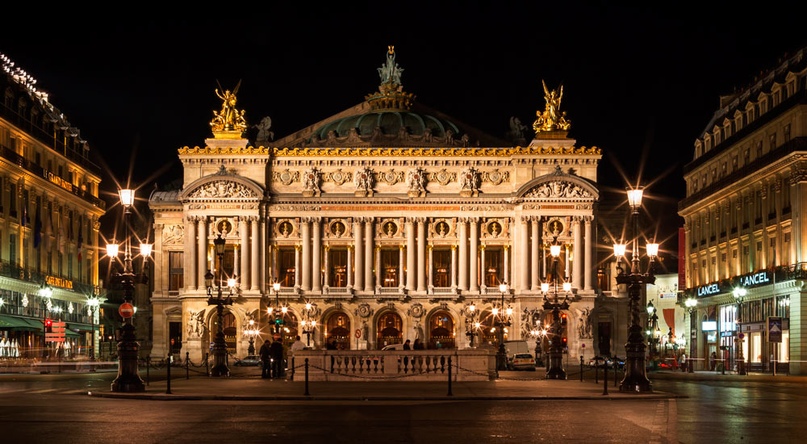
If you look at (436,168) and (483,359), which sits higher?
(436,168)

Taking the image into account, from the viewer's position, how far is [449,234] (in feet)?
381

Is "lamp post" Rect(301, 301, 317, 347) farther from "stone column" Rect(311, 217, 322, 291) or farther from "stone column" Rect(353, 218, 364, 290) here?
"stone column" Rect(353, 218, 364, 290)

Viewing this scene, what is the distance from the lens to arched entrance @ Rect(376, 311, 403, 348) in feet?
380

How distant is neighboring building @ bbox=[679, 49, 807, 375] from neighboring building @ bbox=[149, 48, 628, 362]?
437 inches

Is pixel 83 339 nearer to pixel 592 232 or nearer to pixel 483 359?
pixel 592 232

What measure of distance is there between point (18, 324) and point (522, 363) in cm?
3240

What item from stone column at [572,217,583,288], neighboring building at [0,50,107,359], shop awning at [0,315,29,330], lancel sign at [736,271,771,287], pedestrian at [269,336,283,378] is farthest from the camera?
stone column at [572,217,583,288]

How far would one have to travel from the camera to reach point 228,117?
11750cm

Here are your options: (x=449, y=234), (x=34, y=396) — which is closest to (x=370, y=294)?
(x=449, y=234)

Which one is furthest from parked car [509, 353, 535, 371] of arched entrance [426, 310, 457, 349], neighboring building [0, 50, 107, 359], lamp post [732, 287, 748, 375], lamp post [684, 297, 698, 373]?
neighboring building [0, 50, 107, 359]

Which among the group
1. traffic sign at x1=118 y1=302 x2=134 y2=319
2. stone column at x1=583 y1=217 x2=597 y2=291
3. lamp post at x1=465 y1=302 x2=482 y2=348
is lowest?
lamp post at x1=465 y1=302 x2=482 y2=348

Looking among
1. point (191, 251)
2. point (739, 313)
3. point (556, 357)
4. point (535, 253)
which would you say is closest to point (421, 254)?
point (535, 253)

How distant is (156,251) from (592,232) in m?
39.4

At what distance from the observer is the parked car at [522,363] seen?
8644 cm
